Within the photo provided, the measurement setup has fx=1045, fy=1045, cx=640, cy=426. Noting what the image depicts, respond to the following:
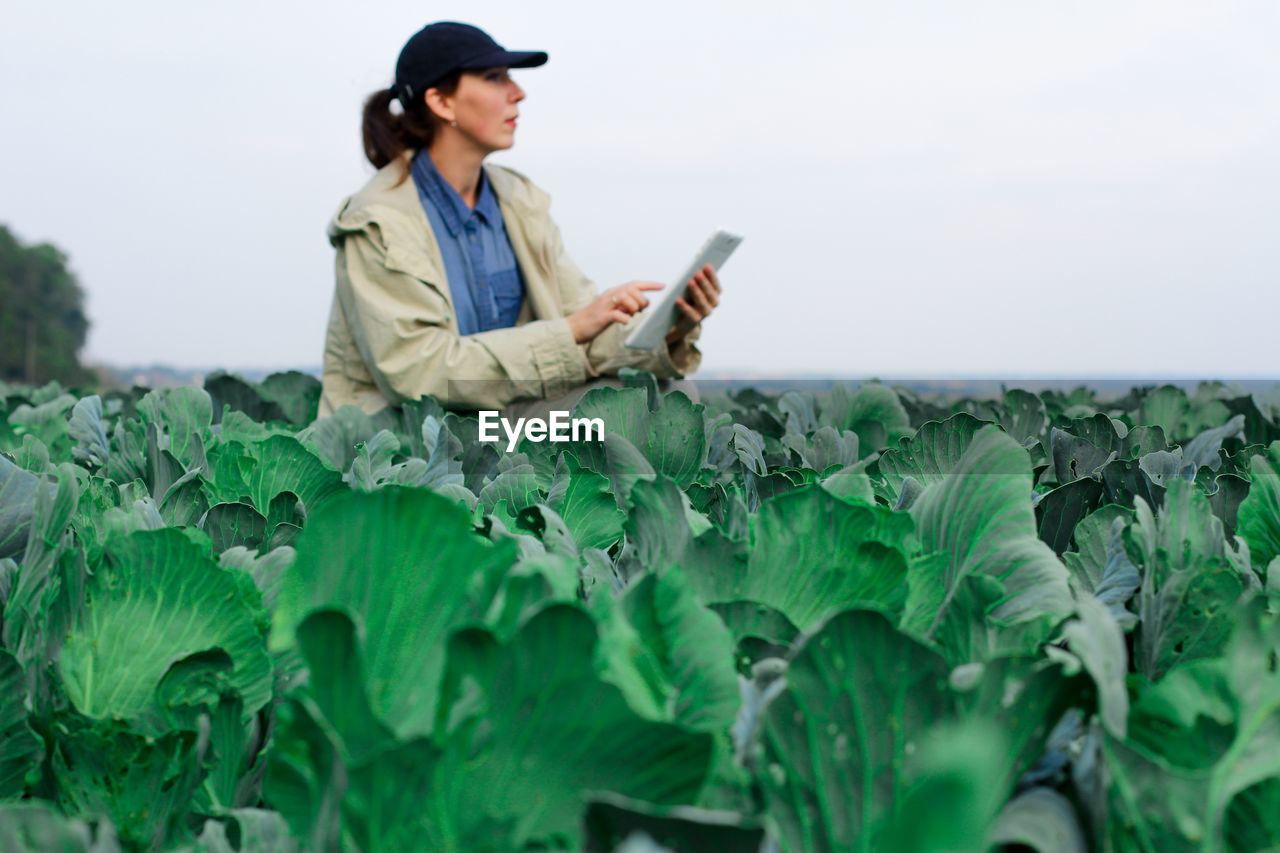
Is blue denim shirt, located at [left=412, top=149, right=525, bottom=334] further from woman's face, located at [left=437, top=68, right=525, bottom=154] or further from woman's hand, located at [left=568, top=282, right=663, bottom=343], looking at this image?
woman's hand, located at [left=568, top=282, right=663, bottom=343]

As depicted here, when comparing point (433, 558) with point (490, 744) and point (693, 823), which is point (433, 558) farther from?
point (693, 823)

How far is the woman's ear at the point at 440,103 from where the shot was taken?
478cm

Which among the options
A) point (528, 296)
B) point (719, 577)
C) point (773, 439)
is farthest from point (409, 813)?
point (528, 296)

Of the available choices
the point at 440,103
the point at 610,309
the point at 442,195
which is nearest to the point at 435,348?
the point at 610,309

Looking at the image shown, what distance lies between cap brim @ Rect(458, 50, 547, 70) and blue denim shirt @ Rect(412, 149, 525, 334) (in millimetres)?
470

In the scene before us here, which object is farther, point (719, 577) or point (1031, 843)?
point (719, 577)

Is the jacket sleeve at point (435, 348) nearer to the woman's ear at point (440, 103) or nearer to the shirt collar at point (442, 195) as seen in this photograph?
the shirt collar at point (442, 195)

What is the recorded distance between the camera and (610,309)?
402 centimetres

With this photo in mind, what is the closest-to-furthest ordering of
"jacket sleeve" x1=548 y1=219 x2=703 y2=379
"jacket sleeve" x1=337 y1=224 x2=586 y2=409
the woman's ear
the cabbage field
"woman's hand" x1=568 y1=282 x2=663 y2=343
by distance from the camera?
1. the cabbage field
2. "jacket sleeve" x1=337 y1=224 x2=586 y2=409
3. "woman's hand" x1=568 y1=282 x2=663 y2=343
4. "jacket sleeve" x1=548 y1=219 x2=703 y2=379
5. the woman's ear

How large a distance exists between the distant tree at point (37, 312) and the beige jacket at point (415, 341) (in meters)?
57.9

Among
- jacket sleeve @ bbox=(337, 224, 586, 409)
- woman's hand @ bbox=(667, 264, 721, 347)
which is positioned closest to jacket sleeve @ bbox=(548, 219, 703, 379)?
woman's hand @ bbox=(667, 264, 721, 347)

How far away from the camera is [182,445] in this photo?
177cm

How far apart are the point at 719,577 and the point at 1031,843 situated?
1.05ft

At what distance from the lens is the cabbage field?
0.58 metres
